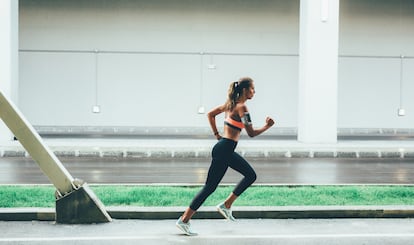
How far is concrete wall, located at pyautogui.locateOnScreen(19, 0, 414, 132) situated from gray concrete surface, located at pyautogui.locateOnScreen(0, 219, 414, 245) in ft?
56.8

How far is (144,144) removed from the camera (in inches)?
772

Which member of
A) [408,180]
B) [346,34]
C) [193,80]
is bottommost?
[408,180]

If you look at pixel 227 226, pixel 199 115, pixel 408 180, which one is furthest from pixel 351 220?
pixel 199 115

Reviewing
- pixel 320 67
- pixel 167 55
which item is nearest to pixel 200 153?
pixel 320 67

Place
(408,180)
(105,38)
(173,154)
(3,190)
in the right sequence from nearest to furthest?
(3,190) → (408,180) → (173,154) → (105,38)

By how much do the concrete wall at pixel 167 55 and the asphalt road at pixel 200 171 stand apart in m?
8.02

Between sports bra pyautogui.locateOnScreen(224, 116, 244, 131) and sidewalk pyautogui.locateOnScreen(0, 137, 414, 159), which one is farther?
sidewalk pyautogui.locateOnScreen(0, 137, 414, 159)

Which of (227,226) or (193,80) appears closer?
(227,226)

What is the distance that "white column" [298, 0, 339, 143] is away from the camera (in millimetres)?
20594

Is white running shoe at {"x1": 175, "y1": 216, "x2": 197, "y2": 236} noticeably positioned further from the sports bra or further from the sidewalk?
the sidewalk

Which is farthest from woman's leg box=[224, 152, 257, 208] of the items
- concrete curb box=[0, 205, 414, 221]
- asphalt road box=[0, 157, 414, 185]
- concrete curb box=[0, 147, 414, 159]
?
concrete curb box=[0, 147, 414, 159]

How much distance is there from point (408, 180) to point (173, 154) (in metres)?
7.00

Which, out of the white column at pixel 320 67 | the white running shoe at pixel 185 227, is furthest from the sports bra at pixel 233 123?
the white column at pixel 320 67

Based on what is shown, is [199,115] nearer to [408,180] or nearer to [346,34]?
[346,34]
